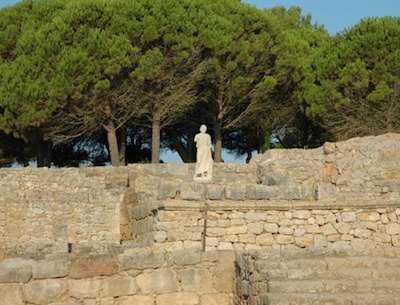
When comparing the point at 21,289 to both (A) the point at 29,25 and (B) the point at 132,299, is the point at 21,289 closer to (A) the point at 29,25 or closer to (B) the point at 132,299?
(B) the point at 132,299

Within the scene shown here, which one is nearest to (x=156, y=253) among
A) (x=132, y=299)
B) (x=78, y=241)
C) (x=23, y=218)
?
(x=132, y=299)

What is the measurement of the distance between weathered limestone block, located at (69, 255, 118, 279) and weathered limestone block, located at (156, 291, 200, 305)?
1.93 feet

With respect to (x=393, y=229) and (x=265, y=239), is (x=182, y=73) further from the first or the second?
(x=393, y=229)

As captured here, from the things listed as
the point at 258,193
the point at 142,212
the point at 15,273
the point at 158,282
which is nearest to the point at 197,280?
the point at 158,282

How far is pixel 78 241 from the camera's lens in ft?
55.9

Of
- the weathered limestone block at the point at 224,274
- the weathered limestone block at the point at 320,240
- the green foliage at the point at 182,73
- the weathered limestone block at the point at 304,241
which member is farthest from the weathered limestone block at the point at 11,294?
the green foliage at the point at 182,73

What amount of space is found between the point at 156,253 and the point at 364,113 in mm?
23131

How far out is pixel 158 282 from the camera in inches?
281

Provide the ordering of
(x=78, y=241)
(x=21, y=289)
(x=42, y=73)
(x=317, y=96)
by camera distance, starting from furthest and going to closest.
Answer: (x=317, y=96), (x=42, y=73), (x=78, y=241), (x=21, y=289)

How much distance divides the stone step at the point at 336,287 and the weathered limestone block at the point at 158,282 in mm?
1108

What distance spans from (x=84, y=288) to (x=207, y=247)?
317 centimetres

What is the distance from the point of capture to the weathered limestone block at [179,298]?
7.14 m

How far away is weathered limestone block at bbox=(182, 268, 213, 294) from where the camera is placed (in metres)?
7.28

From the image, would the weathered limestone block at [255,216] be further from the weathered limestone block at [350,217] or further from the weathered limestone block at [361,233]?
the weathered limestone block at [361,233]
